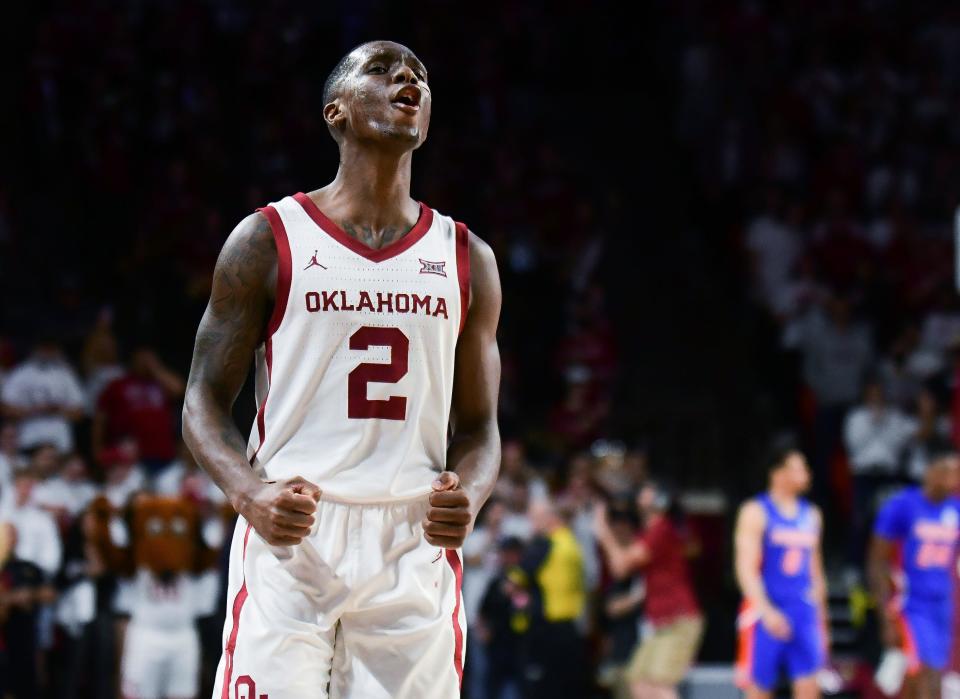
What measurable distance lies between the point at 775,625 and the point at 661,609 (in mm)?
1302

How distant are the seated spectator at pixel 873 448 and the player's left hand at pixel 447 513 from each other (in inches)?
396

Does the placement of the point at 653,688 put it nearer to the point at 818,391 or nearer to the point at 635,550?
the point at 635,550

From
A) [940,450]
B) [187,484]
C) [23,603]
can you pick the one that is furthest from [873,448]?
[23,603]

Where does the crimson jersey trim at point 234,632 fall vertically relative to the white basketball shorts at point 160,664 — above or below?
above

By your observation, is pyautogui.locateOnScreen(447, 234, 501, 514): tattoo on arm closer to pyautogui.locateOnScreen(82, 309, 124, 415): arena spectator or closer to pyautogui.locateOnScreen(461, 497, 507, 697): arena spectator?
pyautogui.locateOnScreen(461, 497, 507, 697): arena spectator

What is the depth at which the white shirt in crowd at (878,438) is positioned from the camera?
42.8ft

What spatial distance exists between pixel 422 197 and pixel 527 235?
3.64 ft

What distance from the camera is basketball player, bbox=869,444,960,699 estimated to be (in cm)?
1021

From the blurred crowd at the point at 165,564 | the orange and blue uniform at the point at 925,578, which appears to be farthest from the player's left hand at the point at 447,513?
the orange and blue uniform at the point at 925,578

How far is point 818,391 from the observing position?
14.1 meters

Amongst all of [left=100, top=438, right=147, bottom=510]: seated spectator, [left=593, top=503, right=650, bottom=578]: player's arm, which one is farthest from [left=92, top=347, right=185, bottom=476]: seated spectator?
[left=593, top=503, right=650, bottom=578]: player's arm

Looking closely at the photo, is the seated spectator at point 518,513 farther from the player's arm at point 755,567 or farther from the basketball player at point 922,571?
the basketball player at point 922,571

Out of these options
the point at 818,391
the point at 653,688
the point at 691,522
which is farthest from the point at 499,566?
the point at 818,391

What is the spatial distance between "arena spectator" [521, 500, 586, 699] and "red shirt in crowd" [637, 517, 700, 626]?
53cm
